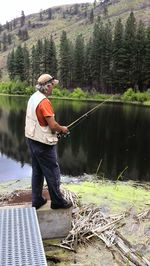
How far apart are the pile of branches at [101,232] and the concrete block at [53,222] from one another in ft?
0.55

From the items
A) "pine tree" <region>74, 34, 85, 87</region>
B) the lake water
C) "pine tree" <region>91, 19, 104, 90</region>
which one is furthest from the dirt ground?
"pine tree" <region>74, 34, 85, 87</region>

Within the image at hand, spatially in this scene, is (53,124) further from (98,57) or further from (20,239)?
(98,57)

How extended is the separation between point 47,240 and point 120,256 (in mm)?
1334

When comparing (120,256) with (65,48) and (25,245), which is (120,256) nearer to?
(25,245)

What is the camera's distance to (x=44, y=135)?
655 centimetres

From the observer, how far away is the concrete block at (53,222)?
6.75m

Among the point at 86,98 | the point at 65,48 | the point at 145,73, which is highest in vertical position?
the point at 65,48

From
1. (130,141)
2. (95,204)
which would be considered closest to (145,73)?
(130,141)

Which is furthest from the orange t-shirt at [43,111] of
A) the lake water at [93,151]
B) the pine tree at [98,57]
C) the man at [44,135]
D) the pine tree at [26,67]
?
the pine tree at [26,67]

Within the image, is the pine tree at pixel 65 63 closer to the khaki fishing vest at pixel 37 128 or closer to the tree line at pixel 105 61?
the tree line at pixel 105 61

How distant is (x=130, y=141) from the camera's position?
94.9ft

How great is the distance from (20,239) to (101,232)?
2.28 meters

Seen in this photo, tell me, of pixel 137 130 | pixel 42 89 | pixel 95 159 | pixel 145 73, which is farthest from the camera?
pixel 145 73

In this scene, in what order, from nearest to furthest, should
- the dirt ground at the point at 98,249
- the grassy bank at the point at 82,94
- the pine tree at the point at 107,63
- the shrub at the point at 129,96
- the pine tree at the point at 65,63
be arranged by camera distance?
the dirt ground at the point at 98,249, the grassy bank at the point at 82,94, the shrub at the point at 129,96, the pine tree at the point at 107,63, the pine tree at the point at 65,63
